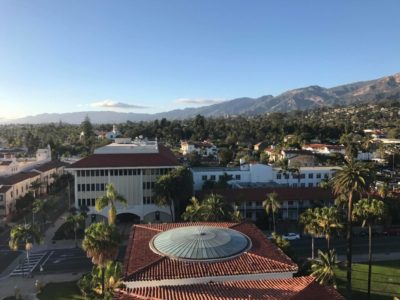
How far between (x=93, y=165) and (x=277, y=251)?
4811cm

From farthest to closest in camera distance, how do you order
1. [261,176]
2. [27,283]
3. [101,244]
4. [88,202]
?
[261,176] → [88,202] → [27,283] → [101,244]

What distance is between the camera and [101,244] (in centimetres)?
3309

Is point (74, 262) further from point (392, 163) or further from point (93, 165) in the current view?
point (392, 163)

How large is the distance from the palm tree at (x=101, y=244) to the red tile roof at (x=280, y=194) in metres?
35.9

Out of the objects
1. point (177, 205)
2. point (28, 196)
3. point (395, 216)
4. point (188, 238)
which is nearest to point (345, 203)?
point (395, 216)

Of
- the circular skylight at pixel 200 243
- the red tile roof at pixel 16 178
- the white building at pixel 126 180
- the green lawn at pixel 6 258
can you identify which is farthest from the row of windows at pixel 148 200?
the circular skylight at pixel 200 243

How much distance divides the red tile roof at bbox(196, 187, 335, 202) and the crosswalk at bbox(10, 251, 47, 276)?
2800 cm

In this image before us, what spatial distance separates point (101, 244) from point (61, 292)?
13869 mm

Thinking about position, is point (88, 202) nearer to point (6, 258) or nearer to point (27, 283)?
point (6, 258)

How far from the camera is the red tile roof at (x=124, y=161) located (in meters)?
70.2

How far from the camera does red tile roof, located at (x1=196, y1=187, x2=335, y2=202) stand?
225 feet

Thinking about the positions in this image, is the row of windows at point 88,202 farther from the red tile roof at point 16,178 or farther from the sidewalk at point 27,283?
the sidewalk at point 27,283

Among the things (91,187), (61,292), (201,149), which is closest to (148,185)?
(91,187)

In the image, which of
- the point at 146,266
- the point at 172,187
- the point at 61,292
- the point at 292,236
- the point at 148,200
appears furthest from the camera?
the point at 148,200
